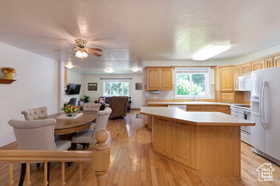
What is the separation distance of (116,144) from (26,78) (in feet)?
10.4

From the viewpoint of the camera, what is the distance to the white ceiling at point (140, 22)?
1.88 meters

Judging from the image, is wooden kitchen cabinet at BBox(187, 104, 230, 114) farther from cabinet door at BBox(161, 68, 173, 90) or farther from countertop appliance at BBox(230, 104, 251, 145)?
cabinet door at BBox(161, 68, 173, 90)

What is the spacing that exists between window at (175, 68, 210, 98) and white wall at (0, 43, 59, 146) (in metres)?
4.58

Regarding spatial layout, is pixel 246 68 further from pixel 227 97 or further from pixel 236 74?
pixel 227 97

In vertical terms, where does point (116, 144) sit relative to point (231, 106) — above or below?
below

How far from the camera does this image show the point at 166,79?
5.01 metres

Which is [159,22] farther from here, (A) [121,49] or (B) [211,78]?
(B) [211,78]

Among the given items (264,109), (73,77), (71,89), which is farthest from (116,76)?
(264,109)

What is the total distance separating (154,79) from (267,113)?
3113 mm

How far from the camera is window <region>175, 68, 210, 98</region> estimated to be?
529cm

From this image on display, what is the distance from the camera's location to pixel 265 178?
2.18 meters

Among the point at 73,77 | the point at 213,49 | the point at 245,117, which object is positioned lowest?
the point at 245,117

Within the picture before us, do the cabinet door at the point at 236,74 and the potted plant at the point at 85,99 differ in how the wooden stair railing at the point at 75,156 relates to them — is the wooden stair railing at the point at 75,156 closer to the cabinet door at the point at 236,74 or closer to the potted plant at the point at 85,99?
the cabinet door at the point at 236,74

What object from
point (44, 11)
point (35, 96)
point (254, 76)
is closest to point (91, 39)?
point (44, 11)
